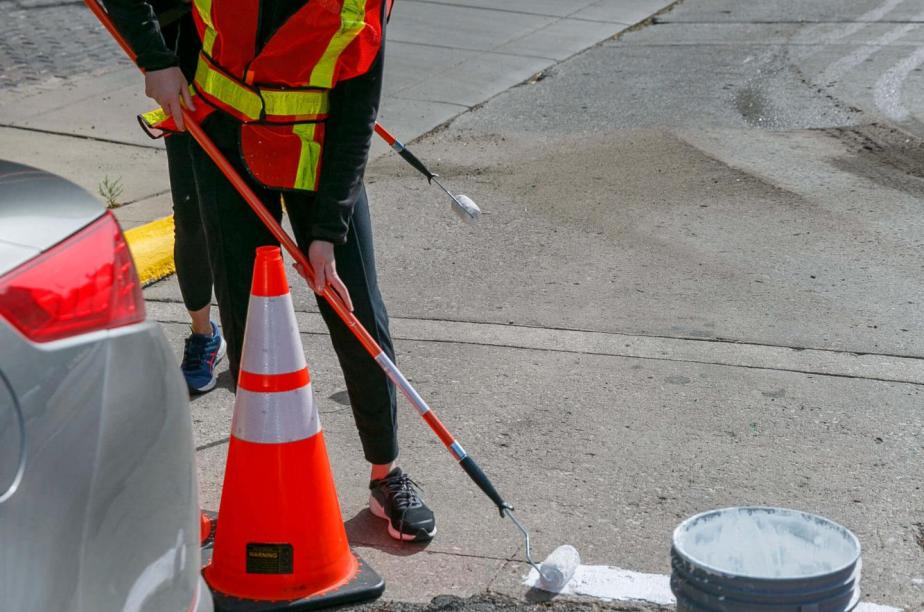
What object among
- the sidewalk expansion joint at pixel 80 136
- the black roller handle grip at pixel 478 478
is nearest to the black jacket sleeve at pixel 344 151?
the black roller handle grip at pixel 478 478

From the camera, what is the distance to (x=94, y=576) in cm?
203

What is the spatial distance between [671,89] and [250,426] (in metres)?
6.90

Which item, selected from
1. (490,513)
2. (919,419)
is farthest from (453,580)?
(919,419)

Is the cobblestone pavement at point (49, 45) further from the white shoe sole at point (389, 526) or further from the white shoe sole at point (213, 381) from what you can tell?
the white shoe sole at point (389, 526)

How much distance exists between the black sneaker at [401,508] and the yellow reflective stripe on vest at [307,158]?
926 millimetres

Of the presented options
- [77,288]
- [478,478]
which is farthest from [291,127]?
[77,288]

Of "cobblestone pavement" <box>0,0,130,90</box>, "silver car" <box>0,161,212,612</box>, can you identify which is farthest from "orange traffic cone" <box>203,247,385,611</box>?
"cobblestone pavement" <box>0,0,130,90</box>

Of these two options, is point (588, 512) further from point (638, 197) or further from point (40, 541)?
point (638, 197)

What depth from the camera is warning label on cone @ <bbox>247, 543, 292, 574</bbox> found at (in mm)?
3326

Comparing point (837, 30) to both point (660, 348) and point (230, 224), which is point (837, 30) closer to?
point (660, 348)

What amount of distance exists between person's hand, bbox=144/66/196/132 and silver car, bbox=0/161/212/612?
1.13 meters

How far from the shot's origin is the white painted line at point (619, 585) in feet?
11.2

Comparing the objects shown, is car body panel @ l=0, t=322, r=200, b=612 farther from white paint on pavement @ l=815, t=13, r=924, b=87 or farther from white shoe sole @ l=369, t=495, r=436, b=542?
white paint on pavement @ l=815, t=13, r=924, b=87

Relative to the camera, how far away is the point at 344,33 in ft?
10.5
